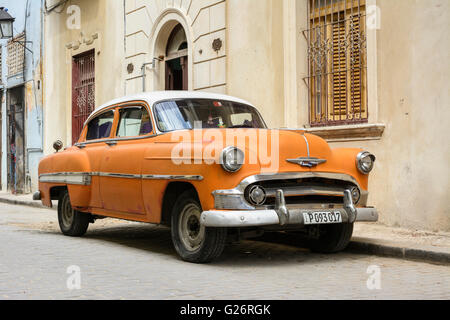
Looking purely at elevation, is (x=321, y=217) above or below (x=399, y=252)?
above

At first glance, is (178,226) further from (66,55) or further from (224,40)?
(66,55)

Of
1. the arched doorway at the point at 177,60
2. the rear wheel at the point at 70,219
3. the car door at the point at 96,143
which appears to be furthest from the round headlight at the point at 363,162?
the arched doorway at the point at 177,60

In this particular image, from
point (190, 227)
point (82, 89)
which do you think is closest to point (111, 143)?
point (190, 227)

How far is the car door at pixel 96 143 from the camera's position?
7.74m

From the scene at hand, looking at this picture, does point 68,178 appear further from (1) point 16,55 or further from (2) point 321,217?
(1) point 16,55

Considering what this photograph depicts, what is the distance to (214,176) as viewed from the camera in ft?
19.1

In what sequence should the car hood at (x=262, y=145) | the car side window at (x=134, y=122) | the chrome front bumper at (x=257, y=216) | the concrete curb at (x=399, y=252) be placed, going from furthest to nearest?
the car side window at (x=134, y=122), the concrete curb at (x=399, y=252), the car hood at (x=262, y=145), the chrome front bumper at (x=257, y=216)

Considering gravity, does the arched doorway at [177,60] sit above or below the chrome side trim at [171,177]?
above

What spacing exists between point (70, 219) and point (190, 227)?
117 inches

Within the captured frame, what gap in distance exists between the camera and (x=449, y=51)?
807cm

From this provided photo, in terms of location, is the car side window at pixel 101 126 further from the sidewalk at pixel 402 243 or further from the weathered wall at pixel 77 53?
the weathered wall at pixel 77 53

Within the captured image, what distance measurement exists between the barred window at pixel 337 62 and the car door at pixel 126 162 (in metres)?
3.54
